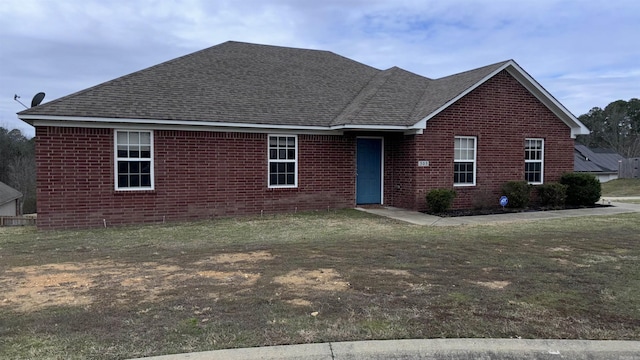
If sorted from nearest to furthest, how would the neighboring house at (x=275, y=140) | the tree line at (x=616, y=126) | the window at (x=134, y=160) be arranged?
the neighboring house at (x=275, y=140) < the window at (x=134, y=160) < the tree line at (x=616, y=126)

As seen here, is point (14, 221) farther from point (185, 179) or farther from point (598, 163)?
point (598, 163)

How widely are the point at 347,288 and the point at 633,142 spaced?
73292 millimetres

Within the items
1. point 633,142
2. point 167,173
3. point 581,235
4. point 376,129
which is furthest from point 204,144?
point 633,142

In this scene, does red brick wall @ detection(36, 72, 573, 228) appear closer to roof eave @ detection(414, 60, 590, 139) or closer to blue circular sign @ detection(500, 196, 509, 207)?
roof eave @ detection(414, 60, 590, 139)

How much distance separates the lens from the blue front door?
15320mm

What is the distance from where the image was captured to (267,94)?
15016 mm

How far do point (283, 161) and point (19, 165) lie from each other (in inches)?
2075

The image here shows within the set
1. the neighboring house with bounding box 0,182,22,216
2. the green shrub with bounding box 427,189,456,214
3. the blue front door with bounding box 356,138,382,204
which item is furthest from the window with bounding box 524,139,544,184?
the neighboring house with bounding box 0,182,22,216

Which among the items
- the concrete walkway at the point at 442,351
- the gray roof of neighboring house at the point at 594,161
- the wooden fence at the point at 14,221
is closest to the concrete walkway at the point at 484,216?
the concrete walkway at the point at 442,351

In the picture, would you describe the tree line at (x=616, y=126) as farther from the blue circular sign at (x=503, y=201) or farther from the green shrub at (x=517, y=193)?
the blue circular sign at (x=503, y=201)

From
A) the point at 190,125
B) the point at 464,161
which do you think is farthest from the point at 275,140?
the point at 464,161

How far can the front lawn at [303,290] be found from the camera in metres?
4.18

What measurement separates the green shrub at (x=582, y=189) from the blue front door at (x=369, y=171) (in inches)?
253

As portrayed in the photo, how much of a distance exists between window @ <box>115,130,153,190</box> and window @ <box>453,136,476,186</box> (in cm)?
913
